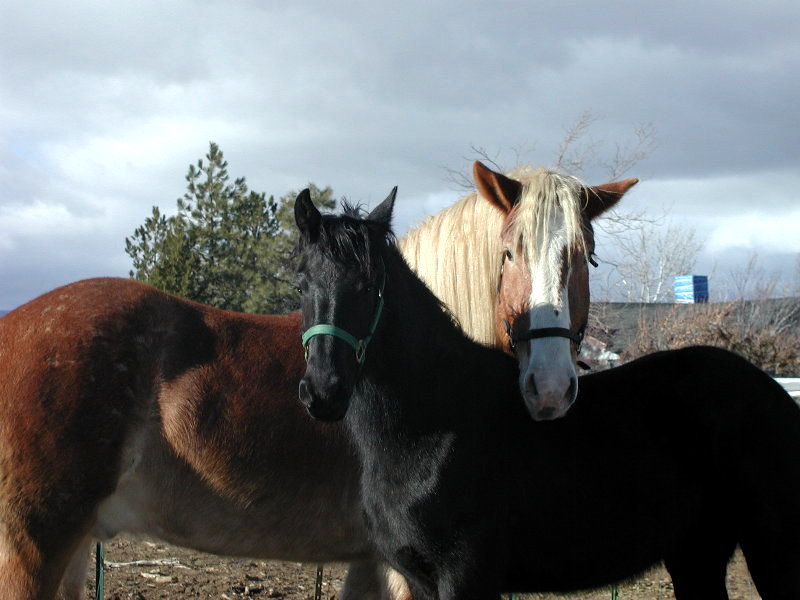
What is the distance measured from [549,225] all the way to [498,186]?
38cm

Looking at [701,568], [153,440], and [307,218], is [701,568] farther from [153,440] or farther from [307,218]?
[153,440]

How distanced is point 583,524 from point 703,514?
58 cm

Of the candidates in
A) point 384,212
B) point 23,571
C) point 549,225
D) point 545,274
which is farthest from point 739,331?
point 23,571

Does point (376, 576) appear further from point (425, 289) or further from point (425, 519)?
point (425, 289)

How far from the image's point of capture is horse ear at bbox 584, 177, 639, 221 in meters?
3.65

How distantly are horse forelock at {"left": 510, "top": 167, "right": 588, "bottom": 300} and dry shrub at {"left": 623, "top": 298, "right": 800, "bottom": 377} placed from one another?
352 inches

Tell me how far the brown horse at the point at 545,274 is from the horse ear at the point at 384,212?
584 mm

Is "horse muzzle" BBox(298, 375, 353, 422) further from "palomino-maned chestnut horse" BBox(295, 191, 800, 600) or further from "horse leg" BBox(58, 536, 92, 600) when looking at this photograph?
"horse leg" BBox(58, 536, 92, 600)

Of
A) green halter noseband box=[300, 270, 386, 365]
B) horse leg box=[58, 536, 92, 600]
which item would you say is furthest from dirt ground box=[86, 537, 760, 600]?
green halter noseband box=[300, 270, 386, 365]

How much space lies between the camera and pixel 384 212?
123 inches

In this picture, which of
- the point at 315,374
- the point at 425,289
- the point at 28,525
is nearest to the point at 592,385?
the point at 425,289

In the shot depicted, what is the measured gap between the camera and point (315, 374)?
8.68ft

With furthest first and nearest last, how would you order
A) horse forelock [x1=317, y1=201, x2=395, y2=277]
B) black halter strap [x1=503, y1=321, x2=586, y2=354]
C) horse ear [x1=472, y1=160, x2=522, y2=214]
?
horse ear [x1=472, y1=160, x2=522, y2=214] < black halter strap [x1=503, y1=321, x2=586, y2=354] < horse forelock [x1=317, y1=201, x2=395, y2=277]

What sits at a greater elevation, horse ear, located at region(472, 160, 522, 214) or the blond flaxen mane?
horse ear, located at region(472, 160, 522, 214)
